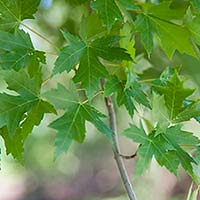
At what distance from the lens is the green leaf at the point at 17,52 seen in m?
0.64

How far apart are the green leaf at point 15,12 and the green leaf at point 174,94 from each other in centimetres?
22

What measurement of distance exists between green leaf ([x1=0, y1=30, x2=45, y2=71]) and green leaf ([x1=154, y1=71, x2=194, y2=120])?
0.18 meters

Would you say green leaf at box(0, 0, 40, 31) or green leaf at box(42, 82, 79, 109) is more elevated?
green leaf at box(0, 0, 40, 31)

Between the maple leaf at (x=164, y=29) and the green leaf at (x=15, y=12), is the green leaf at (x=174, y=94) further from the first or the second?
the green leaf at (x=15, y=12)

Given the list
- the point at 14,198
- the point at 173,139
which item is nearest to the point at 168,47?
the point at 173,139

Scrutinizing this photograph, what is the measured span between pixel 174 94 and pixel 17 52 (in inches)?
8.9

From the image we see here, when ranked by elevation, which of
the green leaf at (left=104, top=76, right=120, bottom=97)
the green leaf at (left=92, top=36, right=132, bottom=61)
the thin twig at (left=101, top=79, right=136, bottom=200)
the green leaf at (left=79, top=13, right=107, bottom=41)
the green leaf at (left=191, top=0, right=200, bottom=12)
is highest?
the green leaf at (left=191, top=0, right=200, bottom=12)

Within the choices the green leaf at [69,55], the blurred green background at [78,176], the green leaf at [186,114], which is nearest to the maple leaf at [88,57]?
the green leaf at [69,55]

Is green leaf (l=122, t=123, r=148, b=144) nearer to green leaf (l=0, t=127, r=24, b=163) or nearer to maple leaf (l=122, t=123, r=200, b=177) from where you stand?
maple leaf (l=122, t=123, r=200, b=177)

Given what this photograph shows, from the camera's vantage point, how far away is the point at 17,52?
65 cm

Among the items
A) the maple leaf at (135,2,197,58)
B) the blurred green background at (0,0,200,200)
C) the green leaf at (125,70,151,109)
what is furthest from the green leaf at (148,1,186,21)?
the blurred green background at (0,0,200,200)

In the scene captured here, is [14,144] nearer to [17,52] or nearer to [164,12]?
[17,52]

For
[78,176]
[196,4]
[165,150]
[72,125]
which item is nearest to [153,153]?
[165,150]

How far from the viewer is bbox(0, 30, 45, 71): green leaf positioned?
2.11 feet
